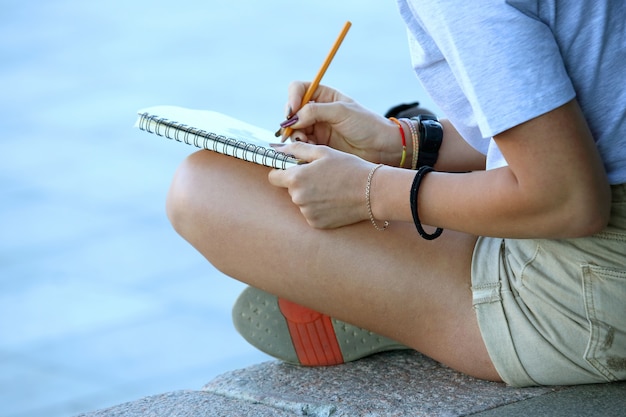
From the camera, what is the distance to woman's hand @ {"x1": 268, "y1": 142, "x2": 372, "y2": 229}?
129 centimetres

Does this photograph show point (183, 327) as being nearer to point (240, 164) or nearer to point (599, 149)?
point (240, 164)

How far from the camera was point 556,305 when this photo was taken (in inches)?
48.8

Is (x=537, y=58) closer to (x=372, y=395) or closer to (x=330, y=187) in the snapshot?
(x=330, y=187)

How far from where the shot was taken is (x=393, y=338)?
55.8 inches

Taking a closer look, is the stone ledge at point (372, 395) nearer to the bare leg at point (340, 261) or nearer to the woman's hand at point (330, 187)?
the bare leg at point (340, 261)

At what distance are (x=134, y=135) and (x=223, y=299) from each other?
1.32 meters

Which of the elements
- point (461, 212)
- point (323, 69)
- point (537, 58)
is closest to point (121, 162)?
Result: point (323, 69)

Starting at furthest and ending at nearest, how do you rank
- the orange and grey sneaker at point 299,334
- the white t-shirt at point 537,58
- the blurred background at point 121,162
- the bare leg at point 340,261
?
the blurred background at point 121,162 → the orange and grey sneaker at point 299,334 → the bare leg at point 340,261 → the white t-shirt at point 537,58

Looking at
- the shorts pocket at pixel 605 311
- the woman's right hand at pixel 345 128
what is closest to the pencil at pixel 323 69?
the woman's right hand at pixel 345 128

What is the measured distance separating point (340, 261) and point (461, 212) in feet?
0.76

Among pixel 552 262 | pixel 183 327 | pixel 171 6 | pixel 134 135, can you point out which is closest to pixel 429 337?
pixel 552 262

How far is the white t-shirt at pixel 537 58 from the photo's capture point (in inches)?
41.3

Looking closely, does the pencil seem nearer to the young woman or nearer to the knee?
the young woman

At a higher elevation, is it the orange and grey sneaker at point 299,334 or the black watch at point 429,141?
the black watch at point 429,141
